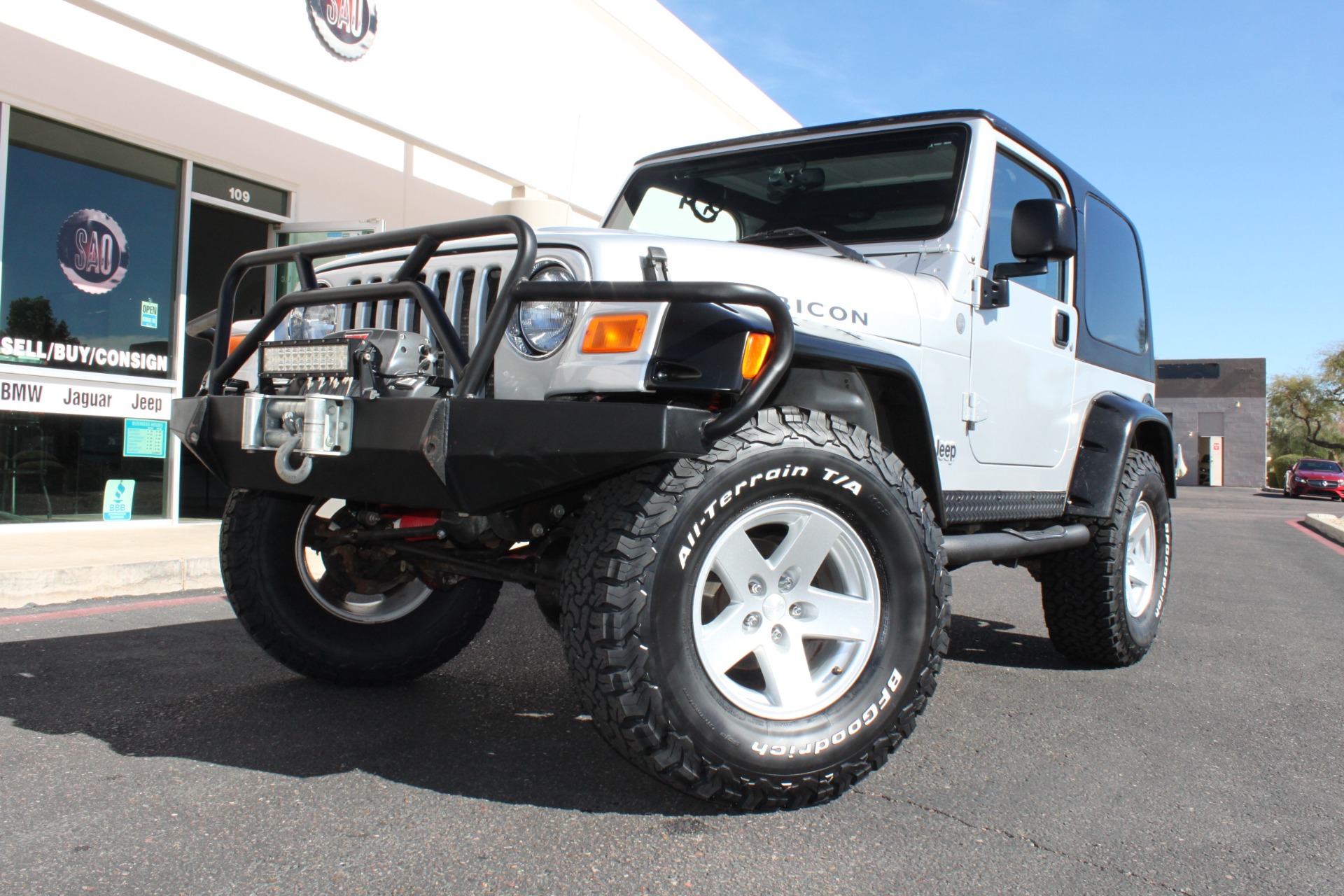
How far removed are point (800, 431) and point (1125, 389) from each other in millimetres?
3095

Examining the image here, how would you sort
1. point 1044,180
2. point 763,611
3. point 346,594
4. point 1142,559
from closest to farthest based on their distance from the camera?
point 763,611, point 346,594, point 1044,180, point 1142,559

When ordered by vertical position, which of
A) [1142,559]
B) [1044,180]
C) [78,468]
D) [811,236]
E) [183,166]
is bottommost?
[1142,559]

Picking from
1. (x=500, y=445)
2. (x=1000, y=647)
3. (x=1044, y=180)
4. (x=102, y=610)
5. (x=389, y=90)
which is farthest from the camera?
(x=389, y=90)

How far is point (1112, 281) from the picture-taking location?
4.92 metres

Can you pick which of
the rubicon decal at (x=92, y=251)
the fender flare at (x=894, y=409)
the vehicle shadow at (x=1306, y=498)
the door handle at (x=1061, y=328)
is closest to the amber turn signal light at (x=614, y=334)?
the fender flare at (x=894, y=409)

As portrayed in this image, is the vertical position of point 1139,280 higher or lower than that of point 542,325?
higher

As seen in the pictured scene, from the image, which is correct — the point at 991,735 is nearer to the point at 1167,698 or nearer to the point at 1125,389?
the point at 1167,698

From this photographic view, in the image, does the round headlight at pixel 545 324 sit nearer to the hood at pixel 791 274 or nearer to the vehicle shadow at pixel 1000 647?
the hood at pixel 791 274

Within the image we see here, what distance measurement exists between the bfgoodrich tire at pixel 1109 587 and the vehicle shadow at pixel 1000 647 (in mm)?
178

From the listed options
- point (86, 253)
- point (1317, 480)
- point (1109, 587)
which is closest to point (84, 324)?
point (86, 253)

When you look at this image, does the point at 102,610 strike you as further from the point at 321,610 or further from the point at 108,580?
the point at 321,610

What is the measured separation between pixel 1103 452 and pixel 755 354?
2569 millimetres

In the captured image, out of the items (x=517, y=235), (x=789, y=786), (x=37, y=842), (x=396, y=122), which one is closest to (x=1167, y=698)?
(x=789, y=786)

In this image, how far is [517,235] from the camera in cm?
238
